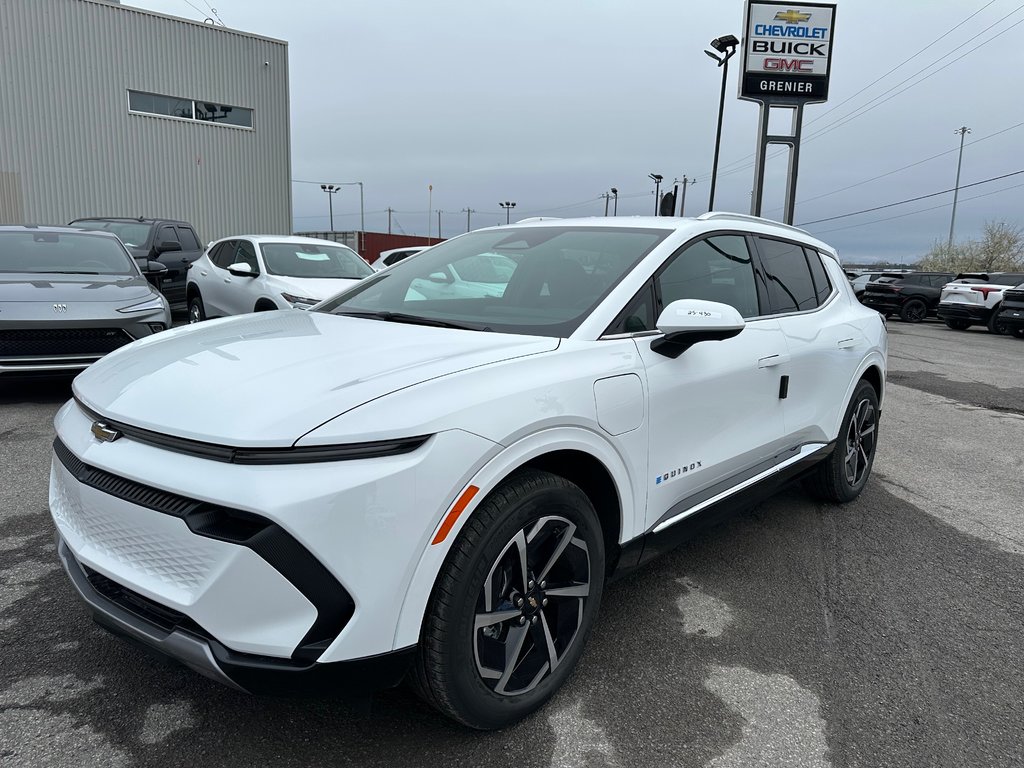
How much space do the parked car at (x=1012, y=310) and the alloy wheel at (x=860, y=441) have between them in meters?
17.1

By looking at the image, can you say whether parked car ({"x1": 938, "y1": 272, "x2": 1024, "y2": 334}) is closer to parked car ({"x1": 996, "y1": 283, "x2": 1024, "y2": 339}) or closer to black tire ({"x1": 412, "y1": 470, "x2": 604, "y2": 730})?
parked car ({"x1": 996, "y1": 283, "x2": 1024, "y2": 339})

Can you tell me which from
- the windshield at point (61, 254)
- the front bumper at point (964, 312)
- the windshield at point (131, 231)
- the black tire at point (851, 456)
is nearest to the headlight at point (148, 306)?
the windshield at point (61, 254)

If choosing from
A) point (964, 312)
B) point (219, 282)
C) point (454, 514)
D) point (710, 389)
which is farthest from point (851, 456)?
point (964, 312)

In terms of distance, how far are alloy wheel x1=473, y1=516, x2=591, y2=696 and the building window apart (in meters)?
22.6

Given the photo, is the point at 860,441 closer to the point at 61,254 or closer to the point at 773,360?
the point at 773,360

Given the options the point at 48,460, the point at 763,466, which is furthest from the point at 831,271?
the point at 48,460

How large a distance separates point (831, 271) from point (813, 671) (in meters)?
2.65

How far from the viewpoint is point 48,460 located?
474cm

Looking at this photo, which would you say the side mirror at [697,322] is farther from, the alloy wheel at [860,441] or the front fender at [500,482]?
the alloy wheel at [860,441]

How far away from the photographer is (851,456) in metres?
4.43

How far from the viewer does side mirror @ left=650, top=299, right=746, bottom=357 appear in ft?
8.25

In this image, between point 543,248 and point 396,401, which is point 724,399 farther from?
point 396,401

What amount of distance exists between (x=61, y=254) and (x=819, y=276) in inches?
275

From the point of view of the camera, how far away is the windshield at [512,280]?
2758 mm
